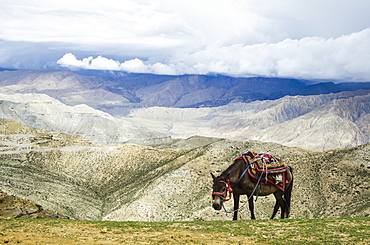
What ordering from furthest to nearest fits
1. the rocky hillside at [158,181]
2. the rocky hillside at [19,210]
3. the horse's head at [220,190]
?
the rocky hillside at [158,181] → the rocky hillside at [19,210] → the horse's head at [220,190]

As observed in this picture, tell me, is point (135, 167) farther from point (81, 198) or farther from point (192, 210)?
point (192, 210)

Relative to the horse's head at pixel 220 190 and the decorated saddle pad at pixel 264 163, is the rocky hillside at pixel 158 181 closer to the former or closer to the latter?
the decorated saddle pad at pixel 264 163

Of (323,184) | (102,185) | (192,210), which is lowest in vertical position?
(102,185)

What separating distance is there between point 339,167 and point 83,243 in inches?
2116

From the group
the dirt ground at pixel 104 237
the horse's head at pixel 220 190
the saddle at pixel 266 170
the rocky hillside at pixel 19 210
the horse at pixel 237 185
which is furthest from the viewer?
the rocky hillside at pixel 19 210

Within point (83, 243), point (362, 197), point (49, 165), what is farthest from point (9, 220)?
point (49, 165)

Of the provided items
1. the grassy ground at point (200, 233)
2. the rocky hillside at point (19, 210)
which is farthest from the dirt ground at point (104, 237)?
the rocky hillside at point (19, 210)

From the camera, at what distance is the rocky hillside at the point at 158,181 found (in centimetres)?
5125

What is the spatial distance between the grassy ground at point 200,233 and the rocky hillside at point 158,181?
21978mm

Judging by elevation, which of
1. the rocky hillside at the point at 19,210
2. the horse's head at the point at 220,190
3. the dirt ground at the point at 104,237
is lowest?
the rocky hillside at the point at 19,210

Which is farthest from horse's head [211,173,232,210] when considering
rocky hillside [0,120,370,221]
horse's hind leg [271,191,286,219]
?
rocky hillside [0,120,370,221]

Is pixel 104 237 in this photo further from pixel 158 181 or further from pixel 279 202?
pixel 158 181

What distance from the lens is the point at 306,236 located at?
16.9 m

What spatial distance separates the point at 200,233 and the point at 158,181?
49.3 m
